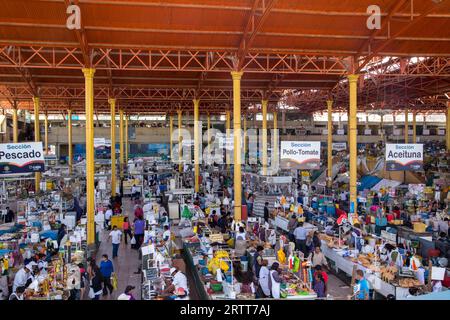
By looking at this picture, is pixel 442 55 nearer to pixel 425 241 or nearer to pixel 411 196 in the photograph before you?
pixel 425 241

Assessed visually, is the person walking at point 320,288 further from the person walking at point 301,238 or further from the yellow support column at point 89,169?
the yellow support column at point 89,169

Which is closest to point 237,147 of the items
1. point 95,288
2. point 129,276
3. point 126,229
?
point 126,229

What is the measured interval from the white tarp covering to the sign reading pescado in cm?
2001

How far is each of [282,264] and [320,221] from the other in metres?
6.92

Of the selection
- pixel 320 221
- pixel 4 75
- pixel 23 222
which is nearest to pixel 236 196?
pixel 320 221

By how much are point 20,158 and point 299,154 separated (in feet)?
34.2

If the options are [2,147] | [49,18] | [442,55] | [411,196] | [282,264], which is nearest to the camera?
[282,264]

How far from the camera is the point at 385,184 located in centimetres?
2698

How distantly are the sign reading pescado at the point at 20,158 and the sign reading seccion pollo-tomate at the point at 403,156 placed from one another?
13386mm

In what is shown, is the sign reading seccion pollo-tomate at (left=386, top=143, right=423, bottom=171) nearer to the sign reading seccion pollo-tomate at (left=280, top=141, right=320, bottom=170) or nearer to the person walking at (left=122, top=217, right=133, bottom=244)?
the sign reading seccion pollo-tomate at (left=280, top=141, right=320, bottom=170)

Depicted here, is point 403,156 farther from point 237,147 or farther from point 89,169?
point 89,169

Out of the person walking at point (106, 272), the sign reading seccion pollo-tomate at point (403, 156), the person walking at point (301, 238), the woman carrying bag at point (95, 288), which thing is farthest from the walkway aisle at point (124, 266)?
the sign reading seccion pollo-tomate at point (403, 156)

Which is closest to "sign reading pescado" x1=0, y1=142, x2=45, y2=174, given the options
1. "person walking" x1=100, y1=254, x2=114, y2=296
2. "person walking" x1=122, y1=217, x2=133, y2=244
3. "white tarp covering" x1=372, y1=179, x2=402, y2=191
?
"person walking" x1=122, y1=217, x2=133, y2=244

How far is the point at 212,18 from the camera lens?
13734 millimetres
